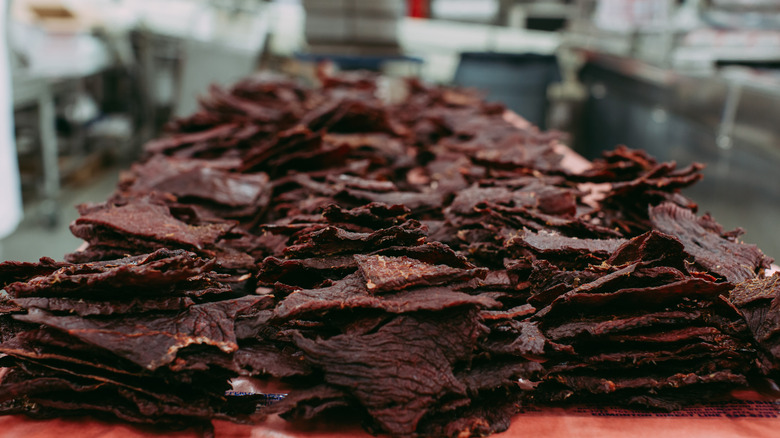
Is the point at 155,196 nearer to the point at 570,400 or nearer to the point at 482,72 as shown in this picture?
the point at 570,400

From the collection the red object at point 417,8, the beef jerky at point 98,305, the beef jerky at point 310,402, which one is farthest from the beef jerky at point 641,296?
the red object at point 417,8

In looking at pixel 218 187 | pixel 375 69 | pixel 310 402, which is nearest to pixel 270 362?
pixel 310 402

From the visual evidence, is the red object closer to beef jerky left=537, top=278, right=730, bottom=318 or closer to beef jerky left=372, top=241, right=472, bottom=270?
beef jerky left=372, top=241, right=472, bottom=270

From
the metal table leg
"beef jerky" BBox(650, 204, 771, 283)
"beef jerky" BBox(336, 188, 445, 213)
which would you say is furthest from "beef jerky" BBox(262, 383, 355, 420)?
the metal table leg

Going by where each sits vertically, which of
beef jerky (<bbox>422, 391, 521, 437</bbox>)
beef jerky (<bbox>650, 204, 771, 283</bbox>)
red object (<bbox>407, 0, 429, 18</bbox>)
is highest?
red object (<bbox>407, 0, 429, 18</bbox>)

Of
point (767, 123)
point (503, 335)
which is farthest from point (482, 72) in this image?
point (503, 335)

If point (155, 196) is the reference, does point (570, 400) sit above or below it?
below

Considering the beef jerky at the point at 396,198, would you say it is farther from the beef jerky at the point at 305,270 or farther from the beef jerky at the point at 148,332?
the beef jerky at the point at 148,332
